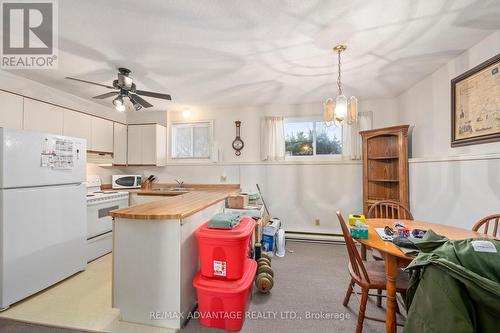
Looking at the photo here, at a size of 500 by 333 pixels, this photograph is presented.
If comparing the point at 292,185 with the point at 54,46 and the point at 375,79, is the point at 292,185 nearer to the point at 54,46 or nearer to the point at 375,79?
the point at 375,79

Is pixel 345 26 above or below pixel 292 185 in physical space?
above

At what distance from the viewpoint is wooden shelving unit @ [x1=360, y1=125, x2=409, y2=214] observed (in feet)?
10.1

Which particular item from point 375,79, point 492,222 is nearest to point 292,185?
point 375,79

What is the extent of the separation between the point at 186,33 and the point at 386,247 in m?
2.24

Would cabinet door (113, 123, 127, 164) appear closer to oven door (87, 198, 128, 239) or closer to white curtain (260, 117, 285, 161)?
oven door (87, 198, 128, 239)

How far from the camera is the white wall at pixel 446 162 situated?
1856mm

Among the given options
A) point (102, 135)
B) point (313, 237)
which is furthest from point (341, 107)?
point (102, 135)

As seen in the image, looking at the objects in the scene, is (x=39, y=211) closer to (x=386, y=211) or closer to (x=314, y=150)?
(x=386, y=211)

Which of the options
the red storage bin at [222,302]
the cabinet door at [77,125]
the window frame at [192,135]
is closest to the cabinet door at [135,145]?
the window frame at [192,135]

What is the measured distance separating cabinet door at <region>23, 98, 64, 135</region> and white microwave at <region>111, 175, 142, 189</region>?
1.21m

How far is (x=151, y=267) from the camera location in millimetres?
1602

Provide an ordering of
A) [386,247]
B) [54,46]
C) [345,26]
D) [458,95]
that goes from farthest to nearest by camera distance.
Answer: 1. [458,95]
2. [54,46]
3. [345,26]
4. [386,247]

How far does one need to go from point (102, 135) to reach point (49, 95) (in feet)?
2.90

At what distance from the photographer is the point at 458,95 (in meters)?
2.18
